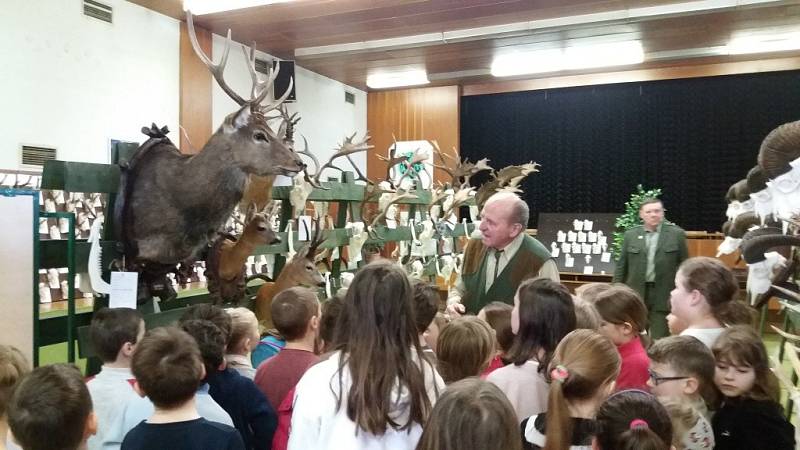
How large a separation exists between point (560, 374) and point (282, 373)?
111 cm

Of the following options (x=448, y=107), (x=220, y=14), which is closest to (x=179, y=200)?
(x=220, y=14)

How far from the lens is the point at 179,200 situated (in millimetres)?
3168

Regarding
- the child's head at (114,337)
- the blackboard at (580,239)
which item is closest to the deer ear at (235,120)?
the child's head at (114,337)

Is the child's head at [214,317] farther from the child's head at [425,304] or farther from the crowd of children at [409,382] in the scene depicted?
the child's head at [425,304]

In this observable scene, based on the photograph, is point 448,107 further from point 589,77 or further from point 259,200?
point 259,200

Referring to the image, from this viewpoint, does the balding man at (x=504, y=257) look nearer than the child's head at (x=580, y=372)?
No

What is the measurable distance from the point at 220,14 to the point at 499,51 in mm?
4087

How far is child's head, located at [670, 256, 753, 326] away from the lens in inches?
109

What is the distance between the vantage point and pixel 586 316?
253cm

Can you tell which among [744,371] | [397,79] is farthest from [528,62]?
[744,371]

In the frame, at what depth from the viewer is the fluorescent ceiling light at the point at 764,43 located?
885 centimetres

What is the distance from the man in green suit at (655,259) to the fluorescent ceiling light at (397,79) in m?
5.67

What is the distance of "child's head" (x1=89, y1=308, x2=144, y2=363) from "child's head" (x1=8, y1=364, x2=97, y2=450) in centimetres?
60

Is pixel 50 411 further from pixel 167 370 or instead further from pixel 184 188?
pixel 184 188
